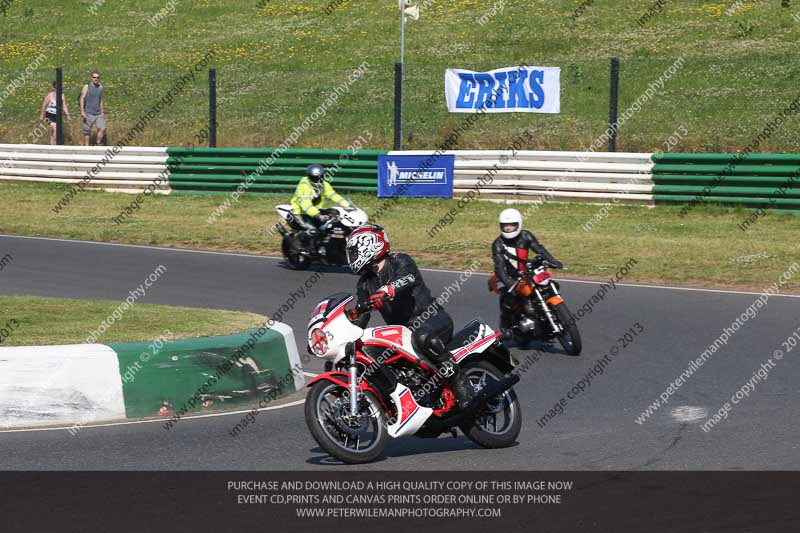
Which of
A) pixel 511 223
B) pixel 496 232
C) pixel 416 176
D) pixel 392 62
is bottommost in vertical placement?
pixel 392 62

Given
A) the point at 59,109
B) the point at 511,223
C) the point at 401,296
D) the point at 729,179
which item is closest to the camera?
the point at 401,296

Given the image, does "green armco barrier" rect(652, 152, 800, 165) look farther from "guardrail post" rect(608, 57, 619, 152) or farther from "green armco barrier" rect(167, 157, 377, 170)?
"green armco barrier" rect(167, 157, 377, 170)

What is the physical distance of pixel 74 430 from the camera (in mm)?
8648

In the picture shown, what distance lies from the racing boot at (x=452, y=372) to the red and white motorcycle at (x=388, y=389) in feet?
0.16

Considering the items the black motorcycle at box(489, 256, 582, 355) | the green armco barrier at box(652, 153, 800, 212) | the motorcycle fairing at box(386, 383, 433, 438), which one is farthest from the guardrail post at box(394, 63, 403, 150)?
the motorcycle fairing at box(386, 383, 433, 438)

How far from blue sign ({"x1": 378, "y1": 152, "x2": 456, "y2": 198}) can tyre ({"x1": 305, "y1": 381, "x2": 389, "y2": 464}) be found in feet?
52.4

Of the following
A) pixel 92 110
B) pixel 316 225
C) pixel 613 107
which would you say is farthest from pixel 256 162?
pixel 316 225

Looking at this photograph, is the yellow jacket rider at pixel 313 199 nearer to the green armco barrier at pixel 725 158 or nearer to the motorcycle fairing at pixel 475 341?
the green armco barrier at pixel 725 158

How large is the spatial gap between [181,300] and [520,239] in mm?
4520

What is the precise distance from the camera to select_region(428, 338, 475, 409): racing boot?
26.9 feet

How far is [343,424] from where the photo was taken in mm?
7867

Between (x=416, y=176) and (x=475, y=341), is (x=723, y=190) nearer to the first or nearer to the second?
(x=416, y=176)

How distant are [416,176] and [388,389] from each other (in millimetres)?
16310

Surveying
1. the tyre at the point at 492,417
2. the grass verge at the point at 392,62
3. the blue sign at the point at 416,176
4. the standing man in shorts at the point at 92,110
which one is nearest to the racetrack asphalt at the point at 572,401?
the tyre at the point at 492,417
